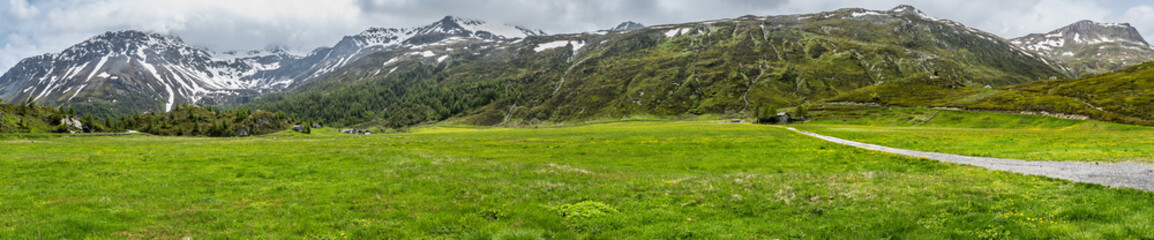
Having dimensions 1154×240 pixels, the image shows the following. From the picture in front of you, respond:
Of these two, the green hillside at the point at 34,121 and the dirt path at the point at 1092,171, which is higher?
the green hillside at the point at 34,121

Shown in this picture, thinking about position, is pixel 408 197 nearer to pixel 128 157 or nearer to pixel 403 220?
pixel 403 220

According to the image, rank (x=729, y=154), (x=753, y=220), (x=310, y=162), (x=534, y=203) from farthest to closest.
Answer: (x=729, y=154)
(x=310, y=162)
(x=534, y=203)
(x=753, y=220)

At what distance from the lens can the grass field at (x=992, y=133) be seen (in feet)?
104

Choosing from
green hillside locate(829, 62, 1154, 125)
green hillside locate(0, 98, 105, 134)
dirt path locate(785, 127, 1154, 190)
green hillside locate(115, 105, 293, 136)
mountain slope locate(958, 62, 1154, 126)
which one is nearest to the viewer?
dirt path locate(785, 127, 1154, 190)

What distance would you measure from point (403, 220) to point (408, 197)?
446 cm

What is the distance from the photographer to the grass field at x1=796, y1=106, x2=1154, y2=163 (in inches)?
1243

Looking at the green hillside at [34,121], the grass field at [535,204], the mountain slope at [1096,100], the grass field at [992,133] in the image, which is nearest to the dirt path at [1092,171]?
the grass field at [535,204]

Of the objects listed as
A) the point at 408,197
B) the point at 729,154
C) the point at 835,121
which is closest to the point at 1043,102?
the point at 835,121

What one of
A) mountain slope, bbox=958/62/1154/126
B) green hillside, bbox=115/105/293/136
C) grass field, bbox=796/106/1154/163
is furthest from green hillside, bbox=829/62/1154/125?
green hillside, bbox=115/105/293/136

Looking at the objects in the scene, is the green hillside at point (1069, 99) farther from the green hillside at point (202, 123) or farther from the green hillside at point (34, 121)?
the green hillside at point (202, 123)

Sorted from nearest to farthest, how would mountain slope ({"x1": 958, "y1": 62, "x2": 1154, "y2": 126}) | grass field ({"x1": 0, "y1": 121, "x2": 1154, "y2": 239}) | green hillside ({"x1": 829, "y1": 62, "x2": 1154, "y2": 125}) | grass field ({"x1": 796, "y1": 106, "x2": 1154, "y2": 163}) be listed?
1. grass field ({"x1": 0, "y1": 121, "x2": 1154, "y2": 239})
2. grass field ({"x1": 796, "y1": 106, "x2": 1154, "y2": 163})
3. mountain slope ({"x1": 958, "y1": 62, "x2": 1154, "y2": 126})
4. green hillside ({"x1": 829, "y1": 62, "x2": 1154, "y2": 125})

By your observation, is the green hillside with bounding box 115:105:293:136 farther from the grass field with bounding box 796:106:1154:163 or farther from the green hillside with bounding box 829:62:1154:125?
the green hillside with bounding box 829:62:1154:125

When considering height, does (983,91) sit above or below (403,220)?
above

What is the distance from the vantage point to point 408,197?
19.2 metres
